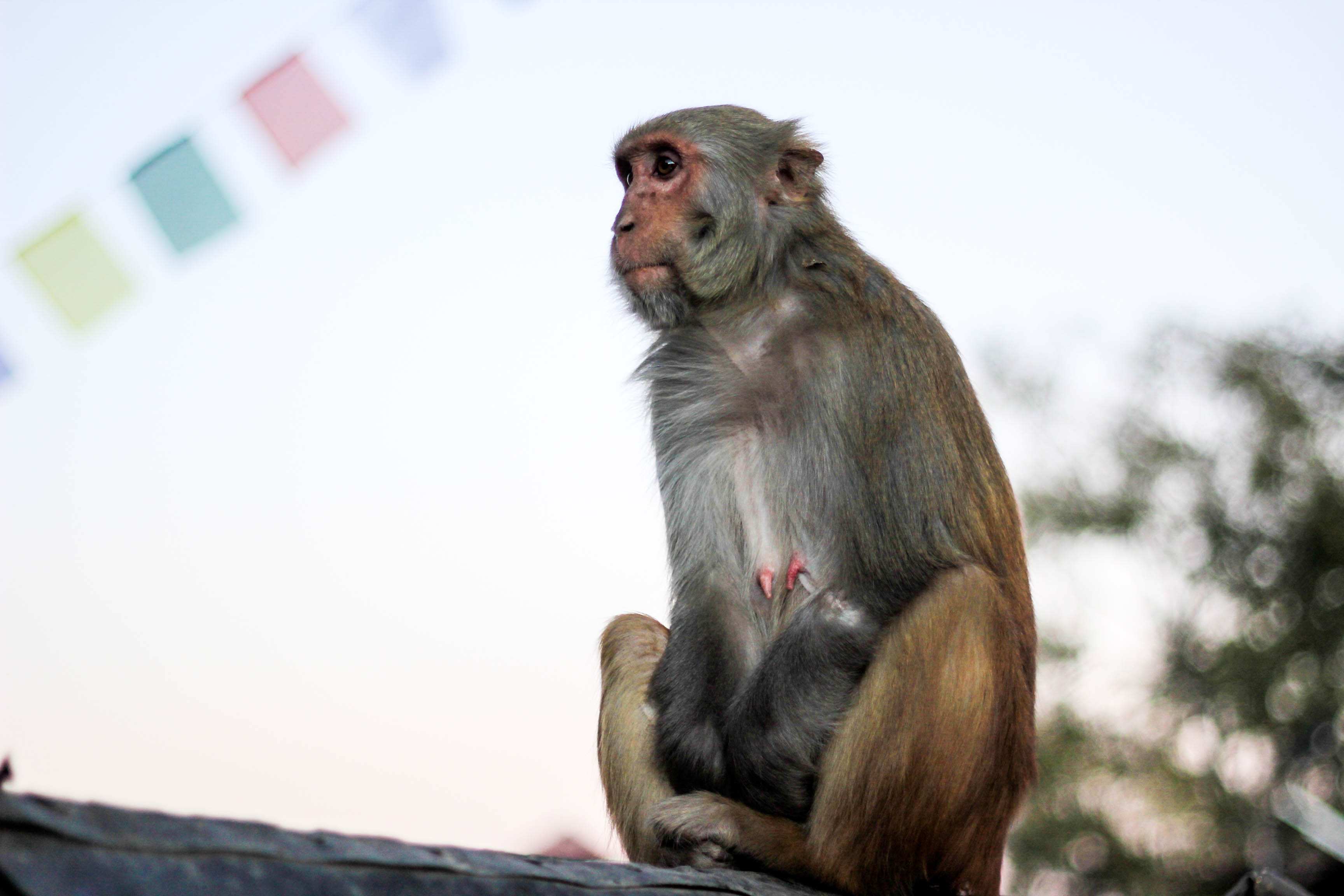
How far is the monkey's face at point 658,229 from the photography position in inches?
122

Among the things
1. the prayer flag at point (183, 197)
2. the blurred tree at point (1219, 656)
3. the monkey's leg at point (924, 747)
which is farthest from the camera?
the blurred tree at point (1219, 656)

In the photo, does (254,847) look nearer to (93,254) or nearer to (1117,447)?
(93,254)

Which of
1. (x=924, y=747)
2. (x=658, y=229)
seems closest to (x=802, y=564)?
(x=924, y=747)

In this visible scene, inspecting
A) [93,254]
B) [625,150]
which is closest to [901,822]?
[625,150]

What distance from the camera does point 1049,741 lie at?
21.0 meters

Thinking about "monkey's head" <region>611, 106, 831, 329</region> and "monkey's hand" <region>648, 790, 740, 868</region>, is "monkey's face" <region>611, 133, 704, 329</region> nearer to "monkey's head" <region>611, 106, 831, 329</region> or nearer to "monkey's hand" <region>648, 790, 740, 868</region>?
"monkey's head" <region>611, 106, 831, 329</region>

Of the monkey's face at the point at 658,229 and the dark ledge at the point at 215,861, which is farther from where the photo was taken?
the monkey's face at the point at 658,229

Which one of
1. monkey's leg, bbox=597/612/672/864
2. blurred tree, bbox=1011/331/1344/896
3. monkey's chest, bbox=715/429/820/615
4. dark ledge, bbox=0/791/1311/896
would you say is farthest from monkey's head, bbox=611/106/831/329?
blurred tree, bbox=1011/331/1344/896

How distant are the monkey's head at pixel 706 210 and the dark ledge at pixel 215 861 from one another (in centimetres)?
169

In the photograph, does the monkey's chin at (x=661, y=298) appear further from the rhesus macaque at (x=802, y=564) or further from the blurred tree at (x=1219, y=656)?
the blurred tree at (x=1219, y=656)

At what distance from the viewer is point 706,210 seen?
3.14m

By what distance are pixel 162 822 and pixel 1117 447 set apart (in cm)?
2350

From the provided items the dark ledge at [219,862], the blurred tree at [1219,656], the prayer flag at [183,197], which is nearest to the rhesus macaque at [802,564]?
the dark ledge at [219,862]

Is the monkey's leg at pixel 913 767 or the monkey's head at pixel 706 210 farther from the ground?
the monkey's head at pixel 706 210
